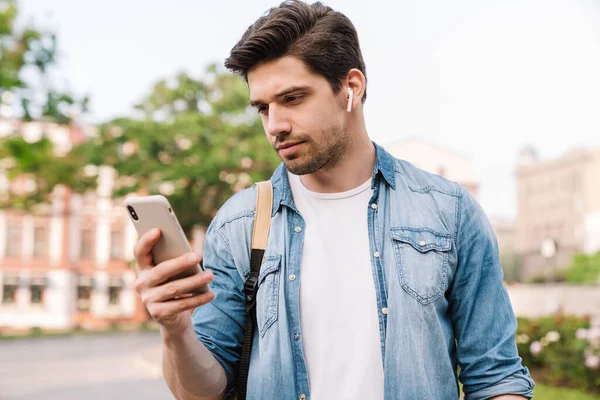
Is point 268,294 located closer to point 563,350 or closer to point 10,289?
point 563,350

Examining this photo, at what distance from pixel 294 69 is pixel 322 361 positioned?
86cm

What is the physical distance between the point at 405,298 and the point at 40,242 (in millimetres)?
48792

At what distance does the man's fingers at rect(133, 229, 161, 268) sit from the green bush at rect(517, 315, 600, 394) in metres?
8.52

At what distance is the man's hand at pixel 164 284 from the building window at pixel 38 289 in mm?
48146

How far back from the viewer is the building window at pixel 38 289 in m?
46.7

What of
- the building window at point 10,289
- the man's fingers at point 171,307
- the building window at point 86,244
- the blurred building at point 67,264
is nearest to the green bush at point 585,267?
the blurred building at point 67,264

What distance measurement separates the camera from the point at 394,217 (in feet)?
7.18

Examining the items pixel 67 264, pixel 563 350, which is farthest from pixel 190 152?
pixel 67 264

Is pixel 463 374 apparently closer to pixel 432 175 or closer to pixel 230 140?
pixel 432 175

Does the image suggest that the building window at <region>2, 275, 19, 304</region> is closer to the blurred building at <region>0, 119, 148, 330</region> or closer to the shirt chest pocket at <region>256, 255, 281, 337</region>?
the blurred building at <region>0, 119, 148, 330</region>

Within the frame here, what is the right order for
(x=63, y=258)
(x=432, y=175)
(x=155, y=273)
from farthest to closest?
(x=63, y=258) < (x=432, y=175) < (x=155, y=273)

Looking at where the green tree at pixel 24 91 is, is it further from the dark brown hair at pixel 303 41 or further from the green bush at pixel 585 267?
the green bush at pixel 585 267

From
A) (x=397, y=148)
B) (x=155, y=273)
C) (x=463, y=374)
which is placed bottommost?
(x=463, y=374)

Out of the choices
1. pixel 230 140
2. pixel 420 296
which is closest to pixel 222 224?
pixel 420 296
